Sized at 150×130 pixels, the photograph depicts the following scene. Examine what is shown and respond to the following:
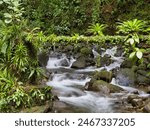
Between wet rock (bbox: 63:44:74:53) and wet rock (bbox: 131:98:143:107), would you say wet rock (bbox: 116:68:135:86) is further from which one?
wet rock (bbox: 63:44:74:53)

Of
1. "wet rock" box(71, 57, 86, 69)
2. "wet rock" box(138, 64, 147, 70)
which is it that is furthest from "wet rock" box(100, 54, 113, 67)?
"wet rock" box(138, 64, 147, 70)

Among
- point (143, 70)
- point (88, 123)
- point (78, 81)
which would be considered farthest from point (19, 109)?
point (143, 70)

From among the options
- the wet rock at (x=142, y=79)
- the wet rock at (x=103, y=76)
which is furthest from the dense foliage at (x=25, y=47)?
the wet rock at (x=142, y=79)

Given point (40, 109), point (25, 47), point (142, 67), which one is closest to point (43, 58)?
point (142, 67)

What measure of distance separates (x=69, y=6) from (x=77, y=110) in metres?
8.32

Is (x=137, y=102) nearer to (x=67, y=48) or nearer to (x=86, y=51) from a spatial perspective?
(x=86, y=51)

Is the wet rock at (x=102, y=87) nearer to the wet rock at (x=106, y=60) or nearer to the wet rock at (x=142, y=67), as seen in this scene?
the wet rock at (x=142, y=67)

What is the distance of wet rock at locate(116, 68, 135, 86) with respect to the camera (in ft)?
26.3

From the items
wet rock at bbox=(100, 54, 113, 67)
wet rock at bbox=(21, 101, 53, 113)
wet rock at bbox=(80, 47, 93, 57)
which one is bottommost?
wet rock at bbox=(21, 101, 53, 113)

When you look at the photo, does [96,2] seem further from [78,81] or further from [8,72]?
[8,72]

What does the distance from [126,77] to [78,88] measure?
1.33 m

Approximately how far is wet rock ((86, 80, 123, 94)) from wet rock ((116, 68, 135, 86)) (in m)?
0.56

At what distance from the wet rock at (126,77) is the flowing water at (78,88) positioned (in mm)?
138

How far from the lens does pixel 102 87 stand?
7.29 m
